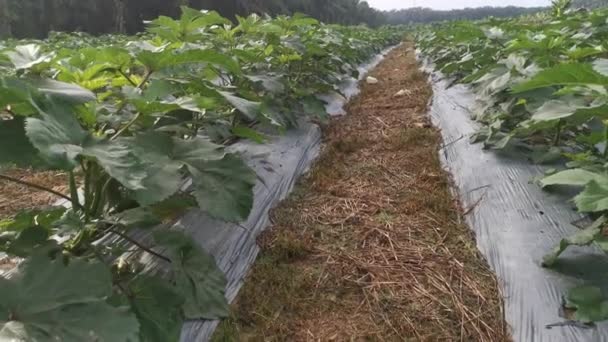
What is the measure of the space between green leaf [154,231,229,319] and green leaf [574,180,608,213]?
3.45ft

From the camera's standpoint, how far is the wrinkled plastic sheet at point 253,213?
1729mm

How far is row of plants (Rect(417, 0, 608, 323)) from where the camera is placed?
129 centimetres

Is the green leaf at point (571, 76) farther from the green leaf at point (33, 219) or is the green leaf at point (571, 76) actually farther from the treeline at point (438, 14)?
the treeline at point (438, 14)

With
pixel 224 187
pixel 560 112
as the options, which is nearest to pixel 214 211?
pixel 224 187

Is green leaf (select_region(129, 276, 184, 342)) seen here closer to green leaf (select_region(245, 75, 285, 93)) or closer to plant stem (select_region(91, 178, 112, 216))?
plant stem (select_region(91, 178, 112, 216))

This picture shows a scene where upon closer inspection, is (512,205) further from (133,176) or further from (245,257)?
(133,176)

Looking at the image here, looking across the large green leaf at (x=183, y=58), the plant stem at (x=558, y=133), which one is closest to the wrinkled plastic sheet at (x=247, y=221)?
the large green leaf at (x=183, y=58)

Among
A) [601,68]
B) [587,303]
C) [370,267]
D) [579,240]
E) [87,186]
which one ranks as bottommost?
[370,267]

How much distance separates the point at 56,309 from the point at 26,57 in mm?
741

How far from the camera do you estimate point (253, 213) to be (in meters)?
2.13

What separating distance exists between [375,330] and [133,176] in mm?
972

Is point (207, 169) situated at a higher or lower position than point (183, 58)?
lower

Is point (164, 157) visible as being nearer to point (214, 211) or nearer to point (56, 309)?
point (214, 211)

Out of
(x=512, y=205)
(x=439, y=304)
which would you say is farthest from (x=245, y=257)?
(x=512, y=205)
